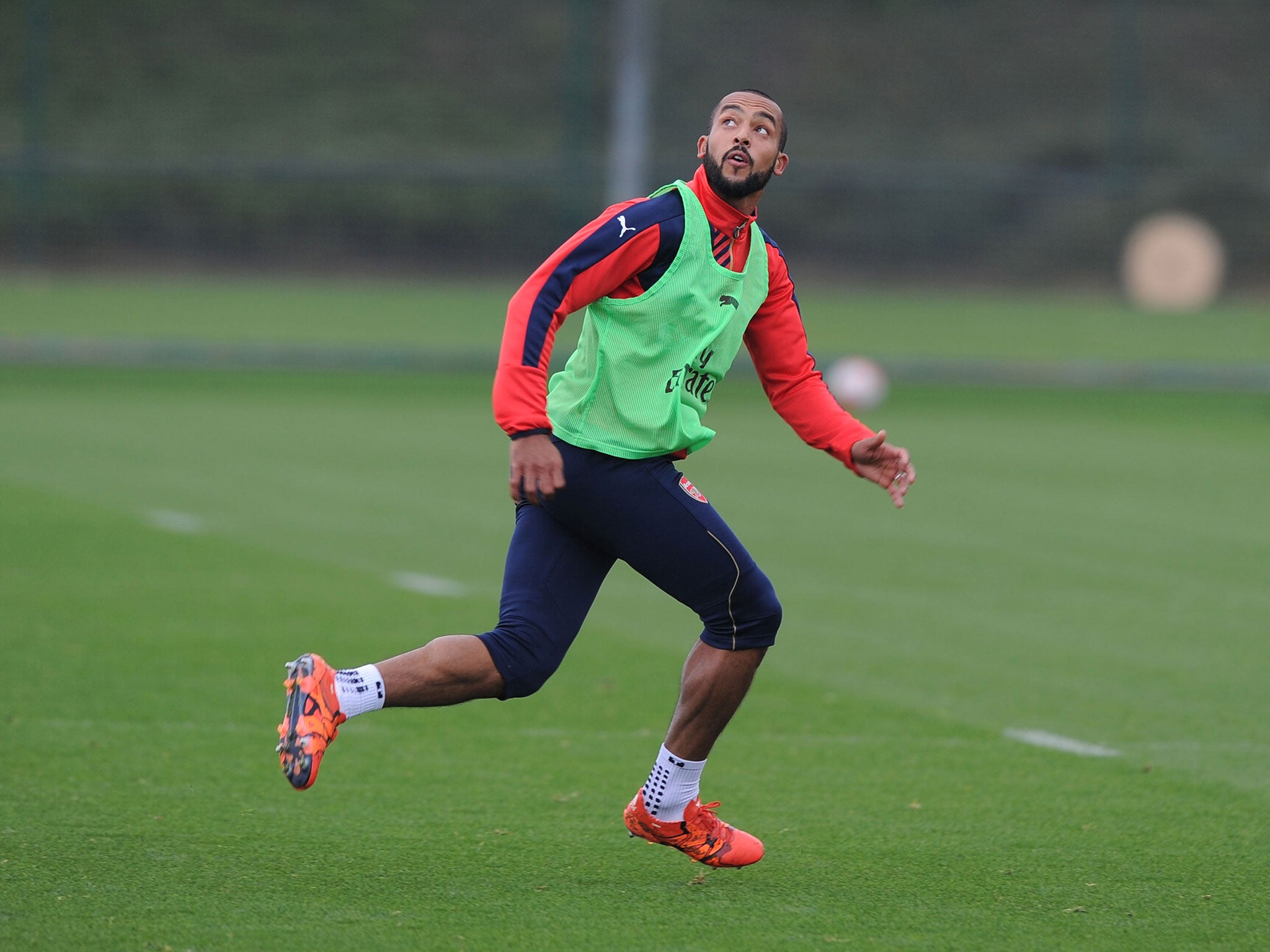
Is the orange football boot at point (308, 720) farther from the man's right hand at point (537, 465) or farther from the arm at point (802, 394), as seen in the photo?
the arm at point (802, 394)

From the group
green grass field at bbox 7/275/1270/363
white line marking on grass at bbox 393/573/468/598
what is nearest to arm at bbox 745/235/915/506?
white line marking on grass at bbox 393/573/468/598

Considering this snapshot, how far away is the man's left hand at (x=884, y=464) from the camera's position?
18.0 feet

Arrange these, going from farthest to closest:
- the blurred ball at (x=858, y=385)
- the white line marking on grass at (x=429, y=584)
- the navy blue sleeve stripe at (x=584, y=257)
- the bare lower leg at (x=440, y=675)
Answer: the blurred ball at (x=858, y=385) < the white line marking on grass at (x=429, y=584) < the bare lower leg at (x=440, y=675) < the navy blue sleeve stripe at (x=584, y=257)

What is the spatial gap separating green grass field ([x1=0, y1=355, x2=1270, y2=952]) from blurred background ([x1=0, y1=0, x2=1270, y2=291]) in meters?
16.9

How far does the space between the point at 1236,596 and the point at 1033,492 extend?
4449 mm

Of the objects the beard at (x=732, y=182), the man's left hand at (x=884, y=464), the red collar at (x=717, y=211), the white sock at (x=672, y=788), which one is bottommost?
the white sock at (x=672, y=788)

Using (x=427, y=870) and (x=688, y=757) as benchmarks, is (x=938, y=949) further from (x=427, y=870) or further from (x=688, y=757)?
(x=427, y=870)

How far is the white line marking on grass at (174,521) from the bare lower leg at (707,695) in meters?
6.83

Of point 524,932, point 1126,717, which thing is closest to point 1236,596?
point 1126,717

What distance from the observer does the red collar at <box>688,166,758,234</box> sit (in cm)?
525

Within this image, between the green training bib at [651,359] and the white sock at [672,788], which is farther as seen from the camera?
the white sock at [672,788]

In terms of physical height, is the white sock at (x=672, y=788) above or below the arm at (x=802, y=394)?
below

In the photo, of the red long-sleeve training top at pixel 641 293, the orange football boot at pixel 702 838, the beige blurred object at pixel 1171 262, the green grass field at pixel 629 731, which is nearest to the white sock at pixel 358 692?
the green grass field at pixel 629 731

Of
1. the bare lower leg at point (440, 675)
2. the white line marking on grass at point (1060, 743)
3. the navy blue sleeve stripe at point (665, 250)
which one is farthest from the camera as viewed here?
the white line marking on grass at point (1060, 743)
